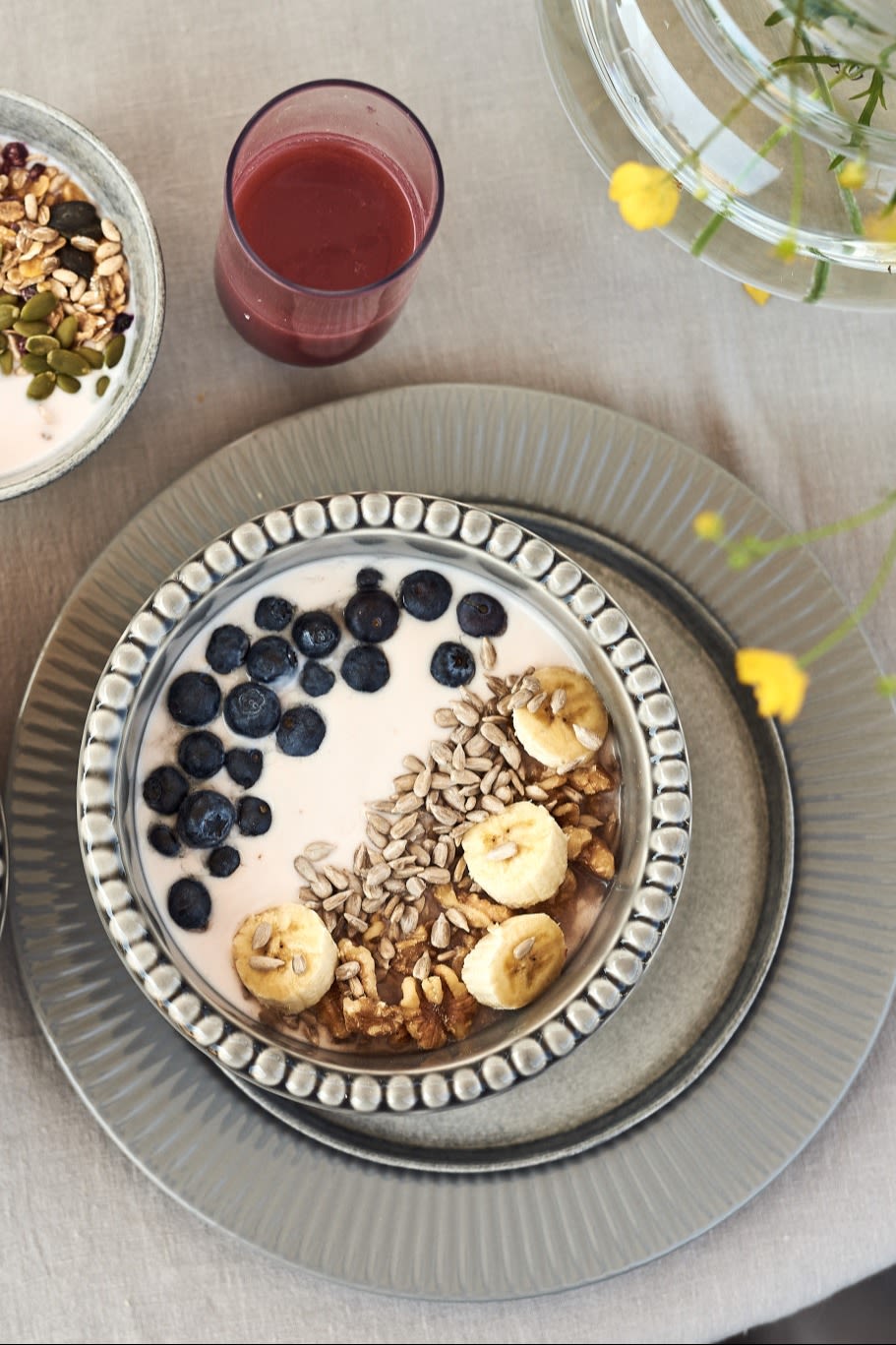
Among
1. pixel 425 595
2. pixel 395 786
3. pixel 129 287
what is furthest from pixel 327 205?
pixel 395 786

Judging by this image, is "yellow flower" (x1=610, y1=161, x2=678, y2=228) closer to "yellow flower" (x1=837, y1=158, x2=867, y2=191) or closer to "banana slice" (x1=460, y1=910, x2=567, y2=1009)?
"yellow flower" (x1=837, y1=158, x2=867, y2=191)

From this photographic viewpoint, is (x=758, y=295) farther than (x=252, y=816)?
Yes

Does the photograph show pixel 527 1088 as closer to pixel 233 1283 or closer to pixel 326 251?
pixel 233 1283

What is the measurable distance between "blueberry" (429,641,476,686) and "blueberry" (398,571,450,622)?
0.02 metres

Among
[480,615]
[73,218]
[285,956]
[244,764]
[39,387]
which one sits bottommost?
[285,956]

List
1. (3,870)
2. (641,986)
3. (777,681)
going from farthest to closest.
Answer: (641,986)
(3,870)
(777,681)

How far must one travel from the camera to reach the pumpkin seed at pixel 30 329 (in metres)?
0.75

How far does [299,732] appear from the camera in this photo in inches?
28.1

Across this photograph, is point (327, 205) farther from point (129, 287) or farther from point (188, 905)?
point (188, 905)

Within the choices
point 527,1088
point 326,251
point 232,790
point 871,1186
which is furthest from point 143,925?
point 871,1186

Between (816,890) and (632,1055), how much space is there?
16 cm

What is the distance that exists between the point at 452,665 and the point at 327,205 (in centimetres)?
29

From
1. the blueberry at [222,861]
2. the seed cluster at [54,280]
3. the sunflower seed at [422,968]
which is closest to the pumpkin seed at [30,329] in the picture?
the seed cluster at [54,280]

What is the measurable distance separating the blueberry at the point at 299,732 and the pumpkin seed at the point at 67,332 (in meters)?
0.26
